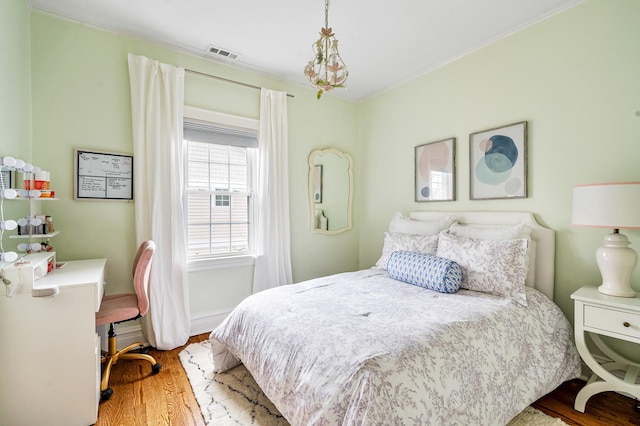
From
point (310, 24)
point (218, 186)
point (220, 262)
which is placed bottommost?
point (220, 262)

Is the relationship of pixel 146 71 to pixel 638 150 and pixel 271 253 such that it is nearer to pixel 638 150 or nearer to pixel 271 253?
pixel 271 253

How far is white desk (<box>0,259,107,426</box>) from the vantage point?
1516 millimetres

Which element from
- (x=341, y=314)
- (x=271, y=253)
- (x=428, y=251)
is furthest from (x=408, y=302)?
(x=271, y=253)

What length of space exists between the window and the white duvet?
3.78 ft

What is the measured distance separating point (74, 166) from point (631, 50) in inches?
161

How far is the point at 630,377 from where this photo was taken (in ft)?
5.71

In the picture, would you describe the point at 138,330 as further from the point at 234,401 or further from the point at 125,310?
the point at 234,401

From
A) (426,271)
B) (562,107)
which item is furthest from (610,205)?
(426,271)

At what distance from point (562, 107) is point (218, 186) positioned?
3068 mm

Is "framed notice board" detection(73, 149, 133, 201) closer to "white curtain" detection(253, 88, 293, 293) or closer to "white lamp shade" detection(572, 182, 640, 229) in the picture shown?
"white curtain" detection(253, 88, 293, 293)

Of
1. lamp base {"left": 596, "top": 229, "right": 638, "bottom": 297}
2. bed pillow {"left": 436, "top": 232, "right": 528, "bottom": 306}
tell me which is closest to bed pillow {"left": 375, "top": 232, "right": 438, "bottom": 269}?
bed pillow {"left": 436, "top": 232, "right": 528, "bottom": 306}

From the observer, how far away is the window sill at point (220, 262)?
2841 millimetres

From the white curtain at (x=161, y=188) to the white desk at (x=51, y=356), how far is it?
0.82m

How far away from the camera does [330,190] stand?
3766mm
